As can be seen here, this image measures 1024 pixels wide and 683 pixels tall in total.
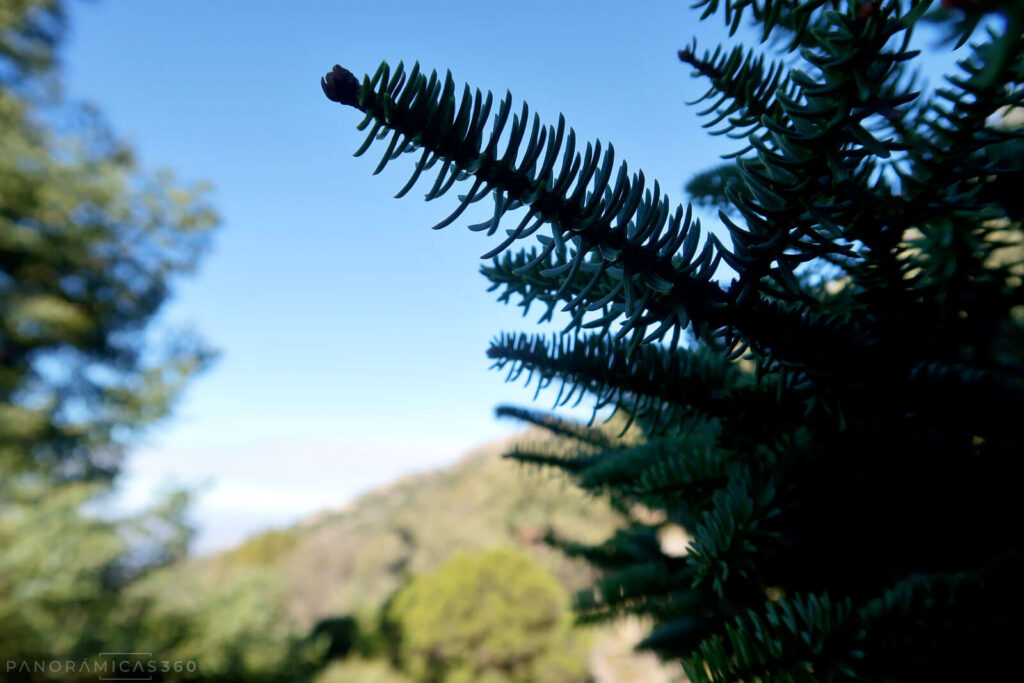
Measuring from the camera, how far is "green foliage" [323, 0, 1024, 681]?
0.14m

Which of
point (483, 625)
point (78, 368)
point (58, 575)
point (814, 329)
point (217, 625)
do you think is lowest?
point (483, 625)

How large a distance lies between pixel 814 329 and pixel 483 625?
7.19 metres

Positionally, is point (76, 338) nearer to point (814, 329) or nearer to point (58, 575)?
point (58, 575)

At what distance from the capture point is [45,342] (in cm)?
462

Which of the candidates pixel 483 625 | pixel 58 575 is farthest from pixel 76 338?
pixel 483 625

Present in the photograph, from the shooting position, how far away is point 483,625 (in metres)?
6.45

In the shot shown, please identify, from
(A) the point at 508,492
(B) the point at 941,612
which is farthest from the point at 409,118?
(A) the point at 508,492

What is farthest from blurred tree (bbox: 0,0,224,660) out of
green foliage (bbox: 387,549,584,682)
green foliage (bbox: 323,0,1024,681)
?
green foliage (bbox: 323,0,1024,681)

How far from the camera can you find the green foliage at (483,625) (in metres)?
6.41

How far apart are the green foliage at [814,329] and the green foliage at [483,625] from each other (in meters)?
6.89

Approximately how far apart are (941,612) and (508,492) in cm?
1031

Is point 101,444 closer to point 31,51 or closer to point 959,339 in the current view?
point 31,51

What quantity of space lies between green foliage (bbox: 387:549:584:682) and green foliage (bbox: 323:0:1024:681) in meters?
6.89

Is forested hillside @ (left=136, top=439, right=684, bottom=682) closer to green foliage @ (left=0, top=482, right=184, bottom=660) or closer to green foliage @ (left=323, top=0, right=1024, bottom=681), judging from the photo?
green foliage @ (left=323, top=0, right=1024, bottom=681)
